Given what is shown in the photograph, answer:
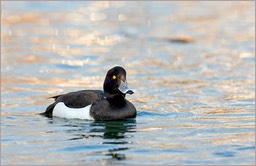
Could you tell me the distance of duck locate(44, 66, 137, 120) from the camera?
14.4 metres

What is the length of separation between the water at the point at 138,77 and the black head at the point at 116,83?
56 cm

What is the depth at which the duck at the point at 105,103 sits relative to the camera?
566 inches

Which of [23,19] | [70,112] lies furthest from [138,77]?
[23,19]

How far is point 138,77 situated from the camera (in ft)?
62.9

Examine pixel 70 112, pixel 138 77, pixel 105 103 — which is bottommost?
pixel 70 112

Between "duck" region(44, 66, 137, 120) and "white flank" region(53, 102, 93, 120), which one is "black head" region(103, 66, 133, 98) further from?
"white flank" region(53, 102, 93, 120)

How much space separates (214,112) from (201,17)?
47.4ft

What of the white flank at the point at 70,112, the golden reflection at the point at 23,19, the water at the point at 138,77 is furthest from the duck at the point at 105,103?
the golden reflection at the point at 23,19

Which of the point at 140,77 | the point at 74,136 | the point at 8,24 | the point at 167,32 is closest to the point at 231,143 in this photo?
the point at 74,136

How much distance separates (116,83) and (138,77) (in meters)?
4.73

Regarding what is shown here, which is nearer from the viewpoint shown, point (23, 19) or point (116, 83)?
point (116, 83)

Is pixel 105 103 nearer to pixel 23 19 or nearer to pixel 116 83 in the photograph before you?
pixel 116 83

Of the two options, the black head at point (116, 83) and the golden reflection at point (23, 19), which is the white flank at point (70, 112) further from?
the golden reflection at point (23, 19)

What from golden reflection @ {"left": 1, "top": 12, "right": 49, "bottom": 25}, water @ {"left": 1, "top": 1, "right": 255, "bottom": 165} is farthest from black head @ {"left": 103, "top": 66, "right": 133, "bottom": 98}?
golden reflection @ {"left": 1, "top": 12, "right": 49, "bottom": 25}
